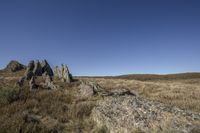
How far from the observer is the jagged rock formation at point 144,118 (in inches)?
273

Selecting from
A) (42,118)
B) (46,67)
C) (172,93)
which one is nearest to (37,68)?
(46,67)

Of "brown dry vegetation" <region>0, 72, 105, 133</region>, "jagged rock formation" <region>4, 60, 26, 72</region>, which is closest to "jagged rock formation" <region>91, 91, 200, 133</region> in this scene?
"brown dry vegetation" <region>0, 72, 105, 133</region>

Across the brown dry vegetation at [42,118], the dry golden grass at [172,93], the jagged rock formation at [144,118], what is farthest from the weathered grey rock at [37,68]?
the jagged rock formation at [144,118]

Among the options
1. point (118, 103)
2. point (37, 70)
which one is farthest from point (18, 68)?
point (118, 103)

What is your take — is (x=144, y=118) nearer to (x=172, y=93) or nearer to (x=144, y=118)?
(x=144, y=118)

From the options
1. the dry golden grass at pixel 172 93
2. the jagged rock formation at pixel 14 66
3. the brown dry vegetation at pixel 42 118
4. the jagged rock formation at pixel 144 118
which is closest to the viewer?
the jagged rock formation at pixel 144 118

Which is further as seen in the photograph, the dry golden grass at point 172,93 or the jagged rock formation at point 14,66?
the jagged rock formation at point 14,66

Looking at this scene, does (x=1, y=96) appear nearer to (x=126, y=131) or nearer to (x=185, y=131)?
(x=126, y=131)

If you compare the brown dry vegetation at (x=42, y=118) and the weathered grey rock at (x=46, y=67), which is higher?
the weathered grey rock at (x=46, y=67)

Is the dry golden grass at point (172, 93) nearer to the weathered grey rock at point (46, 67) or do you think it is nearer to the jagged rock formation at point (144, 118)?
the jagged rock formation at point (144, 118)

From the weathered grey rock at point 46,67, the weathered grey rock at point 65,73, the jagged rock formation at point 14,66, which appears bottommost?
the weathered grey rock at point 65,73

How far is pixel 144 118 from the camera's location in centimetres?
791

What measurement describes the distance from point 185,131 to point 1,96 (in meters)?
11.0

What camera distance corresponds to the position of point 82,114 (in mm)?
10664
